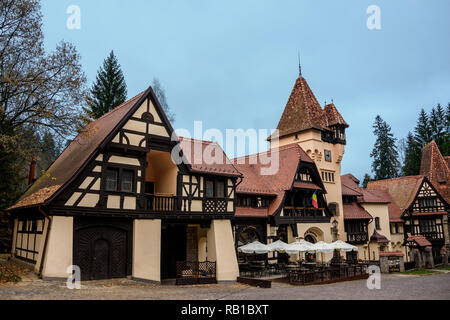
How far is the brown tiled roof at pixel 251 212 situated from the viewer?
24.6m

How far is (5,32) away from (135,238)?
451 inches

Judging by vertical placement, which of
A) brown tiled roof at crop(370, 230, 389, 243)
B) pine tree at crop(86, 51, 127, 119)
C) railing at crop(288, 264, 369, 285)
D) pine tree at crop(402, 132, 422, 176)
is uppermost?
pine tree at crop(86, 51, 127, 119)

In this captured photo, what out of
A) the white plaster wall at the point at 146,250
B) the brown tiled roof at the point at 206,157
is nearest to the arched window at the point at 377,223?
the brown tiled roof at the point at 206,157

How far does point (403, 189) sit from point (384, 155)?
2304 cm

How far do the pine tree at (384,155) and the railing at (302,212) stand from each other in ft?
125

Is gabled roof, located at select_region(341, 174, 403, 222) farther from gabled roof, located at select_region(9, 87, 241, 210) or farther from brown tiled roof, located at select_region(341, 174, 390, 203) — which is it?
gabled roof, located at select_region(9, 87, 241, 210)

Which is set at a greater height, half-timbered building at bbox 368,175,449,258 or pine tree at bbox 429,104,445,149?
pine tree at bbox 429,104,445,149

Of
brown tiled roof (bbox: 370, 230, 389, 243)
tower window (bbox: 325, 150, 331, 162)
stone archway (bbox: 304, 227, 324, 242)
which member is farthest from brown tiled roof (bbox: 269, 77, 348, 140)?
brown tiled roof (bbox: 370, 230, 389, 243)

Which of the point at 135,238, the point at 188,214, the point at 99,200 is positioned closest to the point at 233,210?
the point at 188,214

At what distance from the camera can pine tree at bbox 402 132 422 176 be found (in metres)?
60.5

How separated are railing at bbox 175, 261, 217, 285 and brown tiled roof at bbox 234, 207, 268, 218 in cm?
541

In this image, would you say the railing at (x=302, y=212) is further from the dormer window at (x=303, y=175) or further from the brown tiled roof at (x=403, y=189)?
the brown tiled roof at (x=403, y=189)
